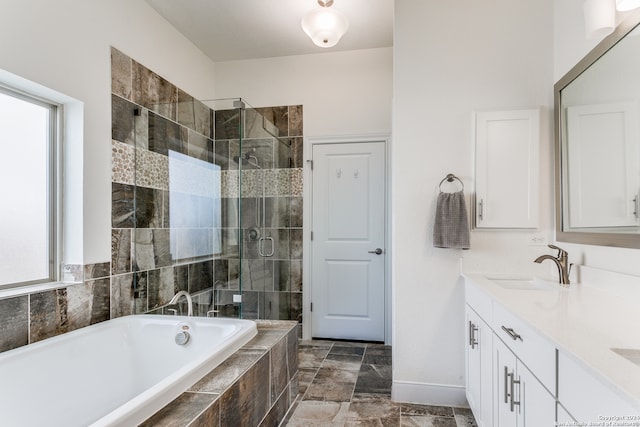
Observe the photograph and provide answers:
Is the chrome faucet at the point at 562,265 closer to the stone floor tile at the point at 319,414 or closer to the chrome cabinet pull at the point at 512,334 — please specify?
→ the chrome cabinet pull at the point at 512,334

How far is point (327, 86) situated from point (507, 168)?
2024 mm

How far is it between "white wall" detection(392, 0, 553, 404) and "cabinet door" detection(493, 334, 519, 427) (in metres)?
0.69

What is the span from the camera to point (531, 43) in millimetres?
2223

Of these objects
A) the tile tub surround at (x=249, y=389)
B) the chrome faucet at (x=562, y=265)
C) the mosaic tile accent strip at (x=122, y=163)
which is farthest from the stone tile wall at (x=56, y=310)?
the chrome faucet at (x=562, y=265)

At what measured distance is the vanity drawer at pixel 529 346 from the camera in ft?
3.56

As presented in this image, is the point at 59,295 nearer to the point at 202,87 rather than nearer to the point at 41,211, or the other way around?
the point at 41,211

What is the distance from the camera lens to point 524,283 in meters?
2.09

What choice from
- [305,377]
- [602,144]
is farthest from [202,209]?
[602,144]

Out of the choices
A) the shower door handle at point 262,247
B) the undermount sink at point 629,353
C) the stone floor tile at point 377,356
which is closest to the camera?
the undermount sink at point 629,353

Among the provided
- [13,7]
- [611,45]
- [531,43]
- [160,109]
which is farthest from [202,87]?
[611,45]

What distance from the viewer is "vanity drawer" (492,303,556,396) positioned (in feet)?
3.56

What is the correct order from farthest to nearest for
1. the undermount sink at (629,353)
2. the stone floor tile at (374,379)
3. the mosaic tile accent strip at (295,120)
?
the mosaic tile accent strip at (295,120) → the stone floor tile at (374,379) → the undermount sink at (629,353)

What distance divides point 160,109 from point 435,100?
6.84ft

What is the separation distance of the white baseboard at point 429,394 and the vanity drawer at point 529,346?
0.91m
